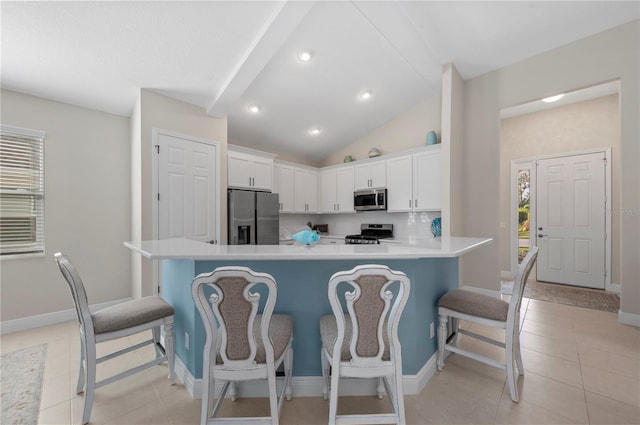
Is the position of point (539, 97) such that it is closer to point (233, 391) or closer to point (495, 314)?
point (495, 314)

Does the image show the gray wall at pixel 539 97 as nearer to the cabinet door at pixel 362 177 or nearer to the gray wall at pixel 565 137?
the gray wall at pixel 565 137

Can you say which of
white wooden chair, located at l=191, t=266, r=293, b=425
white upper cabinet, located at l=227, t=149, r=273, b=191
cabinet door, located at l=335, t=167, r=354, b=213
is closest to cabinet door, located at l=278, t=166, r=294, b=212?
white upper cabinet, located at l=227, t=149, r=273, b=191

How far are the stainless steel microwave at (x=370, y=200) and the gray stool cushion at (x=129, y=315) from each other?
3.65 m

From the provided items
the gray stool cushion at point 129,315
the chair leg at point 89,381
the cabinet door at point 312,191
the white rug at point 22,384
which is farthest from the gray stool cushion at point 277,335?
the cabinet door at point 312,191

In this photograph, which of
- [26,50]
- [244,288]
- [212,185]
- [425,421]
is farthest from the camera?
[212,185]

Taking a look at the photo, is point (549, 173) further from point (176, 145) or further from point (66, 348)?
point (66, 348)

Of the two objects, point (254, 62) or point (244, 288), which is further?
point (254, 62)

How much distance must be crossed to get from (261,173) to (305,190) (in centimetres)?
119

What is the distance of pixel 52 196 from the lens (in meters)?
3.17

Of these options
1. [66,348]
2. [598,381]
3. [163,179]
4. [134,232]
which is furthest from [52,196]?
[598,381]

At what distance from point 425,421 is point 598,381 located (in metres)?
1.47

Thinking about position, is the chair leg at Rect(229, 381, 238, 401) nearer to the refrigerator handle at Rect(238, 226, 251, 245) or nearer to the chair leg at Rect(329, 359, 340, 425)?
the chair leg at Rect(329, 359, 340, 425)

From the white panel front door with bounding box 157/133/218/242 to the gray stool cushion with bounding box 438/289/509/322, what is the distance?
307 centimetres

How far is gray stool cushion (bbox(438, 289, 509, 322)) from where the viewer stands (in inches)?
76.4
